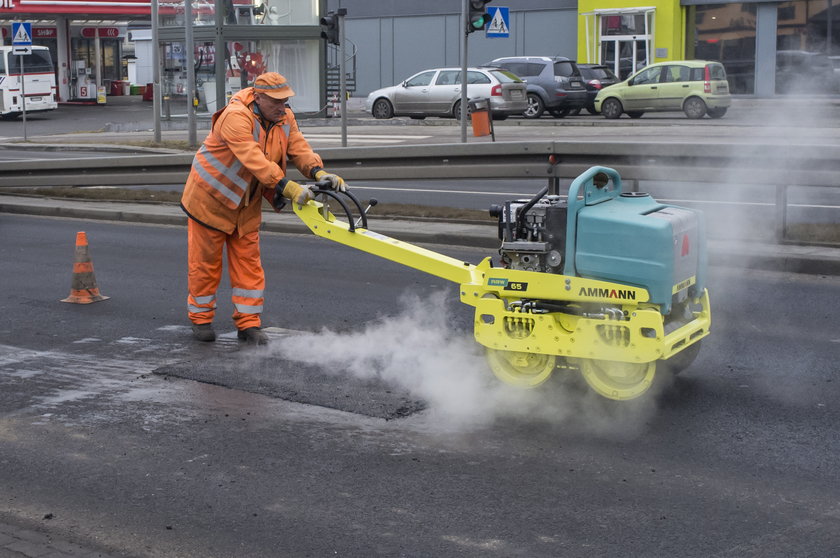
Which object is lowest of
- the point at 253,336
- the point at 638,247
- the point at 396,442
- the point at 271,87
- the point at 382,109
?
the point at 396,442

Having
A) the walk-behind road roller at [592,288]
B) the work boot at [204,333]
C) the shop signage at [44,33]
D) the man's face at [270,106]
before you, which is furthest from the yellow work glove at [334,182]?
the shop signage at [44,33]

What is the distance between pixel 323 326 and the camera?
8.22 metres

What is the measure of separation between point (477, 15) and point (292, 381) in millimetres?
12383

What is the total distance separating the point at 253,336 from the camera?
769 centimetres

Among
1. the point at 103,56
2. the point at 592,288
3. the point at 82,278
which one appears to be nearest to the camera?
the point at 592,288

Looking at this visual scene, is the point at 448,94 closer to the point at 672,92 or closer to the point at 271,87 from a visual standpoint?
the point at 672,92

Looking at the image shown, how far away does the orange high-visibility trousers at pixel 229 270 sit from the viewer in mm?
7684

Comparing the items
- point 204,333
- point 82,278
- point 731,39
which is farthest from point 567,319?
point 731,39

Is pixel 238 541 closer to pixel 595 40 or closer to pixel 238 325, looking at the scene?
pixel 238 325

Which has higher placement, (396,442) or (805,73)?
(805,73)

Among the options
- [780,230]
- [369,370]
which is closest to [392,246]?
[369,370]

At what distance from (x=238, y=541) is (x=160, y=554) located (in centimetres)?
30

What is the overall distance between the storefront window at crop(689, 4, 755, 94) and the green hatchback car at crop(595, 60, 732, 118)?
842 centimetres

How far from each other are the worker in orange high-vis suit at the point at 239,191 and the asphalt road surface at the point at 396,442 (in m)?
0.31
